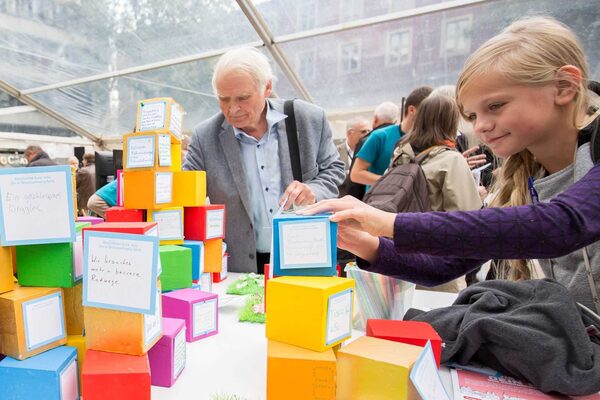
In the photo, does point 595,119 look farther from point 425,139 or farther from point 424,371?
point 425,139

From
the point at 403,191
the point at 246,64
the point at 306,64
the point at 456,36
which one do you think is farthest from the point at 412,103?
the point at 306,64

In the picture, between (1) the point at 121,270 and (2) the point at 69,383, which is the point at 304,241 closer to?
(1) the point at 121,270

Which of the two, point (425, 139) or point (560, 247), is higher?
point (425, 139)

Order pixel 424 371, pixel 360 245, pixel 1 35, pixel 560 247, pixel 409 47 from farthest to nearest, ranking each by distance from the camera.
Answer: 1. pixel 1 35
2. pixel 409 47
3. pixel 360 245
4. pixel 560 247
5. pixel 424 371

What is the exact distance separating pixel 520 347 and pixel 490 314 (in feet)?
0.28

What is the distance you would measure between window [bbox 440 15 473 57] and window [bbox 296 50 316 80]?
4.67 feet

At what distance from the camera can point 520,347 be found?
723 millimetres

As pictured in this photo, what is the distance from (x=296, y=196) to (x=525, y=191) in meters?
0.66

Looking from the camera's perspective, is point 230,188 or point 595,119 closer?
point 595,119

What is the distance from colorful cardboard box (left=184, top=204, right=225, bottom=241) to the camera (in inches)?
50.7

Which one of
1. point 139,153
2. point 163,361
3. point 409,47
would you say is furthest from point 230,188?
point 409,47

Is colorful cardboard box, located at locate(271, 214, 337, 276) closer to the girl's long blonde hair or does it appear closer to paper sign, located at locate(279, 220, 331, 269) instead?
paper sign, located at locate(279, 220, 331, 269)

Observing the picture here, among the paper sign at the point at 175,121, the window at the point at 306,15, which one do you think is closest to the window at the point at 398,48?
the window at the point at 306,15

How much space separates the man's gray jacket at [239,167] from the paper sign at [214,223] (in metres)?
0.28
